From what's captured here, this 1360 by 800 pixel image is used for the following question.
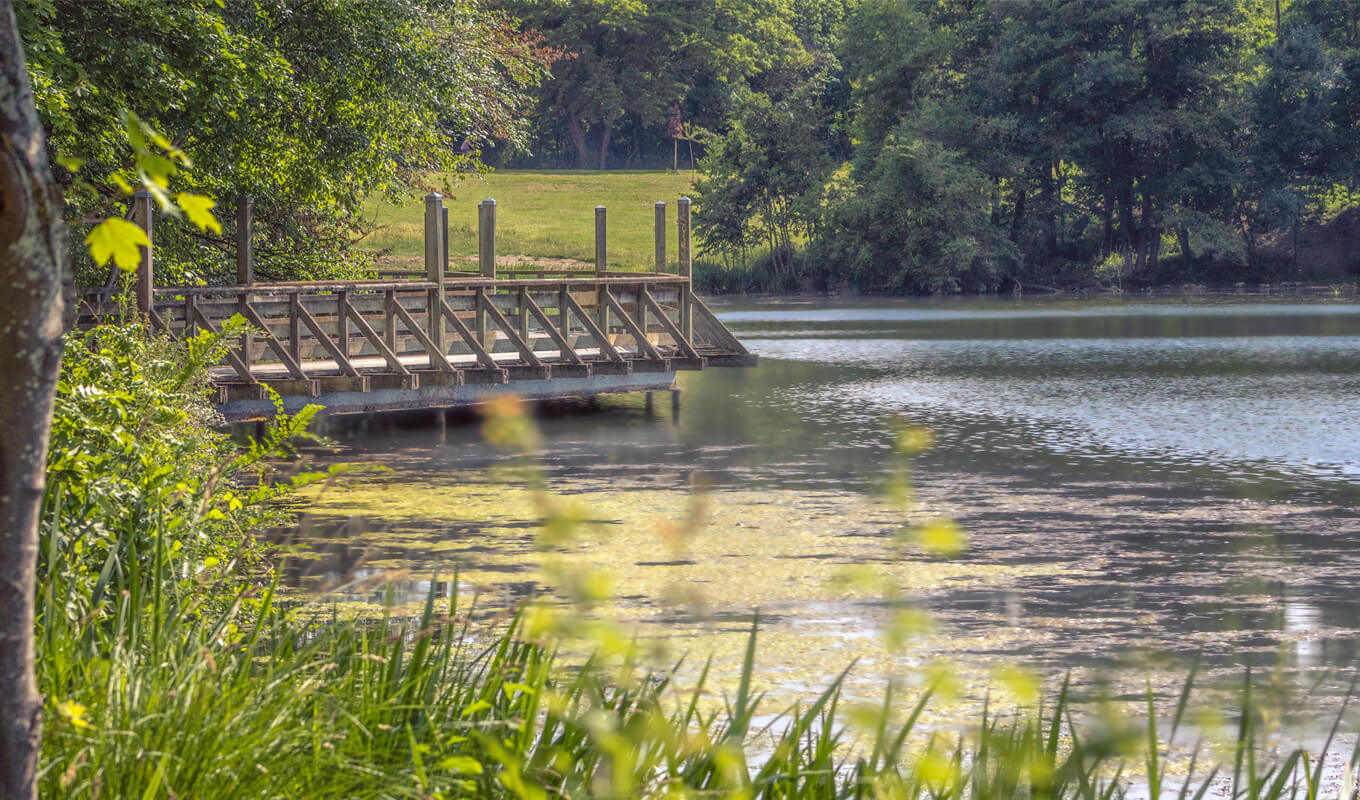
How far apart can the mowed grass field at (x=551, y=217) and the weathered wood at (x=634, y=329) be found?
3929cm

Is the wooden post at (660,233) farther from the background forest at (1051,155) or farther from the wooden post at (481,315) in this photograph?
the background forest at (1051,155)

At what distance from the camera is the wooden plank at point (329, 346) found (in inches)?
691

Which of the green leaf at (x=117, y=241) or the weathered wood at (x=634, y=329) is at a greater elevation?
the green leaf at (x=117, y=241)

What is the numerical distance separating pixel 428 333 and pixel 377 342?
4.79ft

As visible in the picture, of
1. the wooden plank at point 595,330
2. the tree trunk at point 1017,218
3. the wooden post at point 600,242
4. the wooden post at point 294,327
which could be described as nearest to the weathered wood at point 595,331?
the wooden plank at point 595,330

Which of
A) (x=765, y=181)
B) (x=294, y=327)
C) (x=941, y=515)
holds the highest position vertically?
(x=765, y=181)

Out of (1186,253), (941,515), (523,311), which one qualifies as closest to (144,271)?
(523,311)

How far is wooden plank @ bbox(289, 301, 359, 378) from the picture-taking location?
691 inches

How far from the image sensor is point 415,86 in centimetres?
1895

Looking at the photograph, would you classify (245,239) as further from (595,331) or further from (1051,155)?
(1051,155)

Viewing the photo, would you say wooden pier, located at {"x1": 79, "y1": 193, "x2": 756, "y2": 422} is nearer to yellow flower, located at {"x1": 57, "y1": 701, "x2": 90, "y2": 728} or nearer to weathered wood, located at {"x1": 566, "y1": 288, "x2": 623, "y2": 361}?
weathered wood, located at {"x1": 566, "y1": 288, "x2": 623, "y2": 361}

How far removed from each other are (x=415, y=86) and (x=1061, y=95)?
4864 centimetres

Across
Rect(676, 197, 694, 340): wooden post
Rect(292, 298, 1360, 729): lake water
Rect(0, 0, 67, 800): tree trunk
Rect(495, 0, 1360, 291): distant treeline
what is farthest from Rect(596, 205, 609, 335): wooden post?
Rect(495, 0, 1360, 291): distant treeline

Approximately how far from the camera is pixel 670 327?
71.6 ft
